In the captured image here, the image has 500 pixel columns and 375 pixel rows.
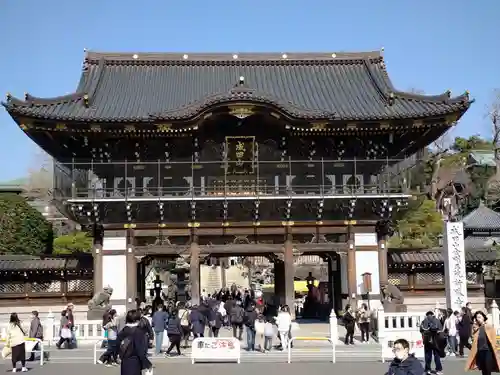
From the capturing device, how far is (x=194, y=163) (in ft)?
91.7

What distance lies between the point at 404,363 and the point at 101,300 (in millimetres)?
20160

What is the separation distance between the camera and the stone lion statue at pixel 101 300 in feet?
84.5

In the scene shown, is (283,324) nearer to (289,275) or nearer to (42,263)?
(289,275)

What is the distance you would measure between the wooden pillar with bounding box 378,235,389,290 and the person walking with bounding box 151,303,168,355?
11.7 m

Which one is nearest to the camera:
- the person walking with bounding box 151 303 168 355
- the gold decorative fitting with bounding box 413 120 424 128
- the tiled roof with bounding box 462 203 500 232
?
the person walking with bounding box 151 303 168 355

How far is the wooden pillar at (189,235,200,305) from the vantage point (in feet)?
88.9

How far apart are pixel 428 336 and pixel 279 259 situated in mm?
12960

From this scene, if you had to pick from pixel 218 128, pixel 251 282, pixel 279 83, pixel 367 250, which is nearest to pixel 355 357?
pixel 367 250

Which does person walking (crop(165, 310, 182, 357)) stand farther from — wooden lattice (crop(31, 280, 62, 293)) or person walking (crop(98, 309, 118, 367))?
wooden lattice (crop(31, 280, 62, 293))

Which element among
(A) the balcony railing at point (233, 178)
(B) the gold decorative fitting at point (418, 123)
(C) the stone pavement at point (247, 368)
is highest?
(B) the gold decorative fitting at point (418, 123)

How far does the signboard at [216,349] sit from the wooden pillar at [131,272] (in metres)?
10.0

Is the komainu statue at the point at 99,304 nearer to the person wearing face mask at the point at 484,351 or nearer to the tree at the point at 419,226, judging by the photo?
the person wearing face mask at the point at 484,351

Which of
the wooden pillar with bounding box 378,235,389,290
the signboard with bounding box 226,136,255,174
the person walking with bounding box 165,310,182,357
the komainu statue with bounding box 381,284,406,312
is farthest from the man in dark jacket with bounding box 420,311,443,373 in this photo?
the signboard with bounding box 226,136,255,174

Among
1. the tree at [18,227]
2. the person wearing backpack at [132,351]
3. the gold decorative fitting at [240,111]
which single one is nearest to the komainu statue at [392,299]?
the gold decorative fitting at [240,111]
